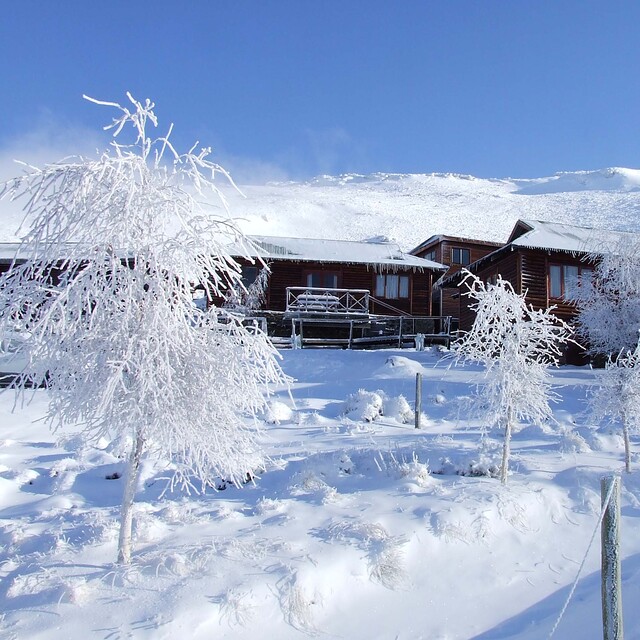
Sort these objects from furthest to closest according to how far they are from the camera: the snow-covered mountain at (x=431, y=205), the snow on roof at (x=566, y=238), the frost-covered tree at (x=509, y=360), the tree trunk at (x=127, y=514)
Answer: the snow-covered mountain at (x=431, y=205), the snow on roof at (x=566, y=238), the frost-covered tree at (x=509, y=360), the tree trunk at (x=127, y=514)

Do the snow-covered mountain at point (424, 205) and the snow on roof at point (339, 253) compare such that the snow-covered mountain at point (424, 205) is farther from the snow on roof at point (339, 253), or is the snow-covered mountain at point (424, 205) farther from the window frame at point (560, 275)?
the window frame at point (560, 275)

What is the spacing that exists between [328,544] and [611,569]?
3.29 metres

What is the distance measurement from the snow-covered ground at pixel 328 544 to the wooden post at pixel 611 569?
87 centimetres

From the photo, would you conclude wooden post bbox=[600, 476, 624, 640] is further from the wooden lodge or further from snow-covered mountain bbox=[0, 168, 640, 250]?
snow-covered mountain bbox=[0, 168, 640, 250]

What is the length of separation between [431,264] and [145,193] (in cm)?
2657

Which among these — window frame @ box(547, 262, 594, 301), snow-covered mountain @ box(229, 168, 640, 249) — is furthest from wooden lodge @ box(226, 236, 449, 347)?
snow-covered mountain @ box(229, 168, 640, 249)

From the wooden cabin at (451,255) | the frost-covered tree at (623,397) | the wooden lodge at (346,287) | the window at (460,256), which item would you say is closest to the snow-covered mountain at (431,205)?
the wooden cabin at (451,255)

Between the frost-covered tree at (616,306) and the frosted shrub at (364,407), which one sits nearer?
the frosted shrub at (364,407)

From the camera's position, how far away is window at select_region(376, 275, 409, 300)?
101ft

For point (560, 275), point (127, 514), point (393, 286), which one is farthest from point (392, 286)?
point (127, 514)

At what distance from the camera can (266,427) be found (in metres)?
13.7

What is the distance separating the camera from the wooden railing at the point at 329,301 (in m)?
27.0

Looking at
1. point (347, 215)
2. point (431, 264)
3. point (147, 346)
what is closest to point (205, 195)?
point (147, 346)

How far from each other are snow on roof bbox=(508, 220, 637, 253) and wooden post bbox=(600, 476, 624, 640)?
60.3ft
